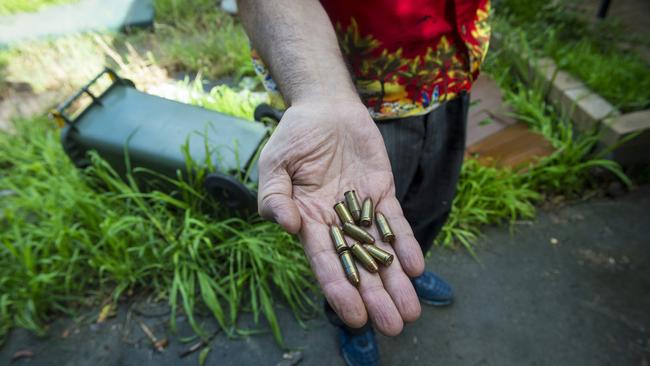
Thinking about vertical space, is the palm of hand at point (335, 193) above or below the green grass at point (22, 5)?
below

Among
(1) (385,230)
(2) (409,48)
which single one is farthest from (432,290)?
(2) (409,48)

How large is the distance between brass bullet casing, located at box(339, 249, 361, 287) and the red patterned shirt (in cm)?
80

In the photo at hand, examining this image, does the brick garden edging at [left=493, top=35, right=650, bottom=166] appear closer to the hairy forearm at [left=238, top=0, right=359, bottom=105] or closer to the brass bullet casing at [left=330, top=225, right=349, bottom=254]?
→ the hairy forearm at [left=238, top=0, right=359, bottom=105]

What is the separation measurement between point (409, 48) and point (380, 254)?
100 cm

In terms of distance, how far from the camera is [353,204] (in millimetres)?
1946

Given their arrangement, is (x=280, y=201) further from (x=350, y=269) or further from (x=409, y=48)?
(x=409, y=48)

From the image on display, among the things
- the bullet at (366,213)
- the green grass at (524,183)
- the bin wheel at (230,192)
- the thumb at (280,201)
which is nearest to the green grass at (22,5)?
the bin wheel at (230,192)

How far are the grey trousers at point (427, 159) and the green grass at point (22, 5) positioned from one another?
29.0 feet

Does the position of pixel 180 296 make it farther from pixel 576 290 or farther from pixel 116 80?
pixel 576 290

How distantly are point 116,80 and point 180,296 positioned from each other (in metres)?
1.96

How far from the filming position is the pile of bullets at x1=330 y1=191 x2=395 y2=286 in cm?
174

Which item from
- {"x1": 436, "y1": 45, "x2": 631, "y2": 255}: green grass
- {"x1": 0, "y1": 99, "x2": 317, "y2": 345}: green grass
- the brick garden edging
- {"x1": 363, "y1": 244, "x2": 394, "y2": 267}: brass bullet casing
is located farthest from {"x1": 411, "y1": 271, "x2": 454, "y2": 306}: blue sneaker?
the brick garden edging

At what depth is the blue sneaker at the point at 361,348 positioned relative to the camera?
2822 mm

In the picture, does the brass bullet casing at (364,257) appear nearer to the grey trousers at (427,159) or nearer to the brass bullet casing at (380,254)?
the brass bullet casing at (380,254)
